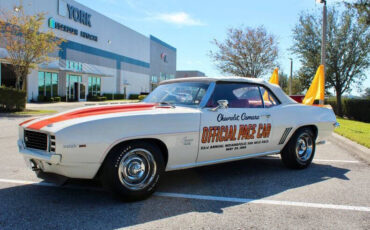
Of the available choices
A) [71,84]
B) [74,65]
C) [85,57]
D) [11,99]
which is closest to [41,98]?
[71,84]

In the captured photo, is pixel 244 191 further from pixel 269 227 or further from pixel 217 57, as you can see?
pixel 217 57

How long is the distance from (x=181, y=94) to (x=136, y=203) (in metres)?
1.75

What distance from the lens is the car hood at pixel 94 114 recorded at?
3.46 meters

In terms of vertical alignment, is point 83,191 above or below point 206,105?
below

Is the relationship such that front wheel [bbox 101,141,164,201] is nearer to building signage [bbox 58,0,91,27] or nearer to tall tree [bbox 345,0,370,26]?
tall tree [bbox 345,0,370,26]

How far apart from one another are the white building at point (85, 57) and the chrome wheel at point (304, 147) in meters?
21.2

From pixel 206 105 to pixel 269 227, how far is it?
1.87m

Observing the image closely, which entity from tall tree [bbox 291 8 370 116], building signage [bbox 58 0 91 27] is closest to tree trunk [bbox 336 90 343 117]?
tall tree [bbox 291 8 370 116]

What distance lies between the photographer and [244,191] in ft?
13.8

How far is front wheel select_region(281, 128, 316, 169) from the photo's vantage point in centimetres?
540

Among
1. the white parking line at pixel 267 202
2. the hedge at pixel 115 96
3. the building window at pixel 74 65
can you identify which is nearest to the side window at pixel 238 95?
the white parking line at pixel 267 202

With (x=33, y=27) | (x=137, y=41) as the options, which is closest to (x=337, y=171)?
(x=33, y=27)

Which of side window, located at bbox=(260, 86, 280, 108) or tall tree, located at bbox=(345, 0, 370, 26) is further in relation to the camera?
tall tree, located at bbox=(345, 0, 370, 26)

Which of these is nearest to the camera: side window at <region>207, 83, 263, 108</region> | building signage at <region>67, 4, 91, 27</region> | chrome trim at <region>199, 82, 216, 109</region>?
chrome trim at <region>199, 82, 216, 109</region>
